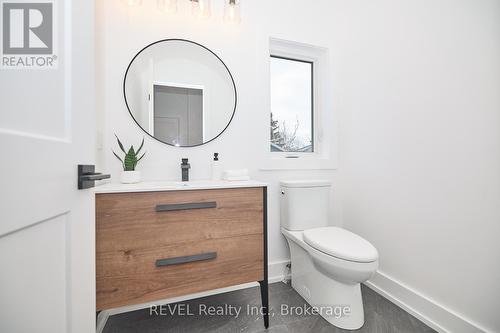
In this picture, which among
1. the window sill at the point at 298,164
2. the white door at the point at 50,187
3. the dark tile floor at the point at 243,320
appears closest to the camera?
the white door at the point at 50,187

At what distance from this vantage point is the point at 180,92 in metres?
1.54

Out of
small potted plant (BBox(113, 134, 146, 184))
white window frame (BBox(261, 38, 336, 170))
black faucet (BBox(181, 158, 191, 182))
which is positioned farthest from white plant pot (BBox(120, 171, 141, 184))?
white window frame (BBox(261, 38, 336, 170))

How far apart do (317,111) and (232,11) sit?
1.11 meters

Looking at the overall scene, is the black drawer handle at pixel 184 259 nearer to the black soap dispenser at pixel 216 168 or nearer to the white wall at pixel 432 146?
the black soap dispenser at pixel 216 168

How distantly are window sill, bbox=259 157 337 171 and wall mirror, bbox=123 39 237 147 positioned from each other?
470 mm

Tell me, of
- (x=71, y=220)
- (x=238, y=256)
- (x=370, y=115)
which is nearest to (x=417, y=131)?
(x=370, y=115)

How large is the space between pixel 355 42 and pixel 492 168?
1.35 m

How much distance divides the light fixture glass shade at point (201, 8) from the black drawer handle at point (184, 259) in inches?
62.3

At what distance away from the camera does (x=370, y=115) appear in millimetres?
1710

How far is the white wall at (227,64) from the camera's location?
137cm

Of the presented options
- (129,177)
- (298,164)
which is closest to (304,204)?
(298,164)

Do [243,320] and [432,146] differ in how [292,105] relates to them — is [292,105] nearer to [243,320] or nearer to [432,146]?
[432,146]

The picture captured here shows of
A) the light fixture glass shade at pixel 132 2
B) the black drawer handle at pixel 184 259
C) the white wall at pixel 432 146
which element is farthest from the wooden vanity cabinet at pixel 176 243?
the light fixture glass shade at pixel 132 2

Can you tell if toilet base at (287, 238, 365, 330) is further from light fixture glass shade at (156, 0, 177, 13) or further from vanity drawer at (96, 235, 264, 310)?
light fixture glass shade at (156, 0, 177, 13)
